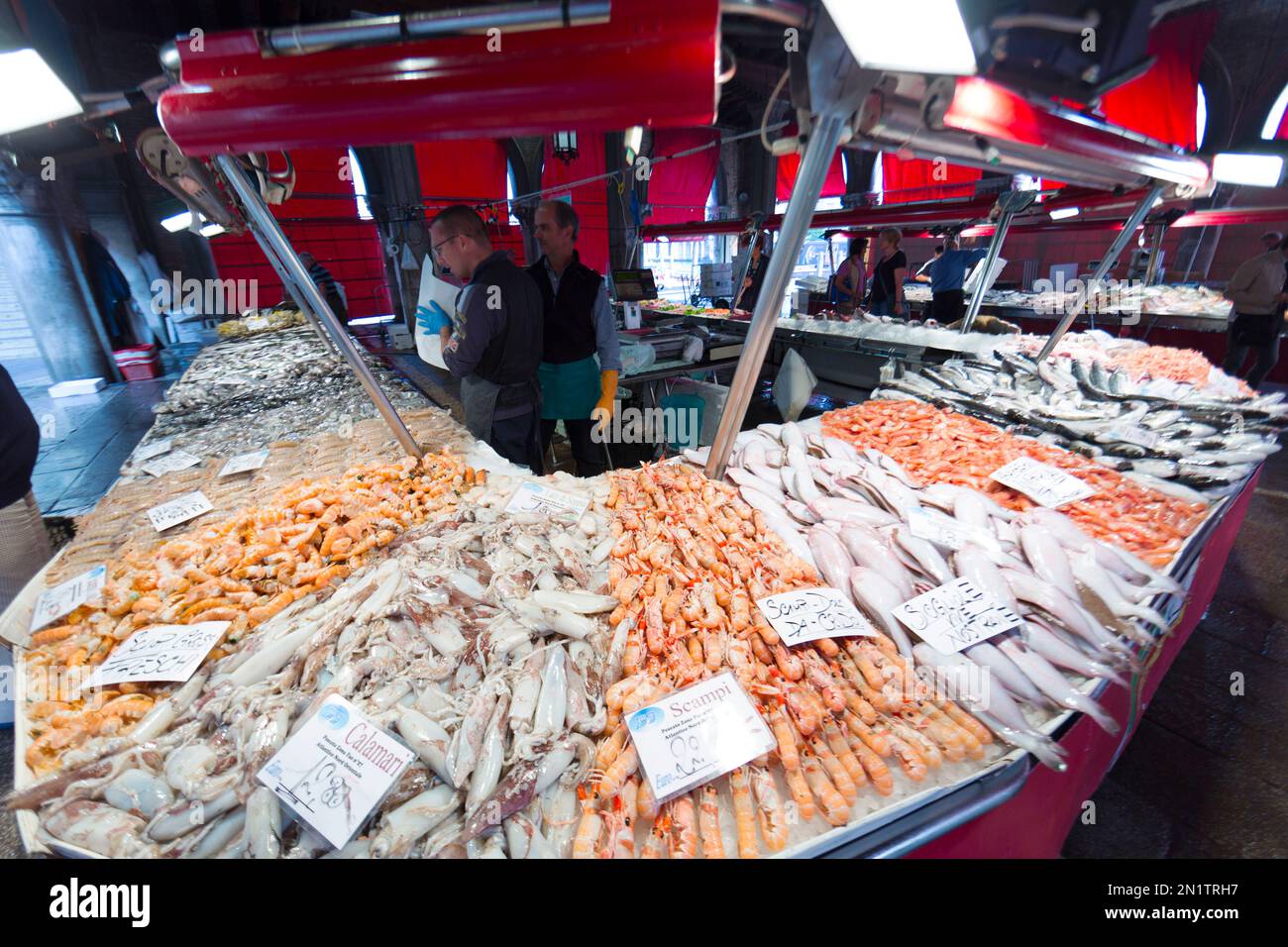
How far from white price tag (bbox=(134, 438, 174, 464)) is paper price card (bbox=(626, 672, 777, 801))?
3.75 meters

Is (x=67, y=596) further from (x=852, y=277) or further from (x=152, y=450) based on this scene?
(x=852, y=277)

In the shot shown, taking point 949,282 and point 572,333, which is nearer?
point 572,333

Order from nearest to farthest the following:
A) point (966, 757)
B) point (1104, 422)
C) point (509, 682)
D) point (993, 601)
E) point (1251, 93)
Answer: point (966, 757) < point (509, 682) < point (993, 601) < point (1104, 422) < point (1251, 93)

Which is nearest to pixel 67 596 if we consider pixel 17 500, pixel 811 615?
pixel 17 500

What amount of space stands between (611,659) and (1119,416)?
12.2 feet

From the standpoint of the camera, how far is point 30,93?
1.49 metres

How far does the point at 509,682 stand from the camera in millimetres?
1518

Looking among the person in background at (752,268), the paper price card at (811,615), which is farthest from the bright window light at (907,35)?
the person in background at (752,268)

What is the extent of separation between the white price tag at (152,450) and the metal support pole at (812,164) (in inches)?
146

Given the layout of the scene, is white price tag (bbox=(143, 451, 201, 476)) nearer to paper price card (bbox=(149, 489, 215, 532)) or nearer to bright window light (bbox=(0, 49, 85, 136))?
paper price card (bbox=(149, 489, 215, 532))
